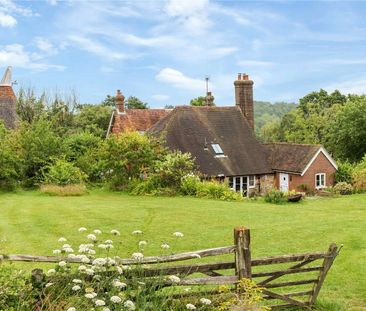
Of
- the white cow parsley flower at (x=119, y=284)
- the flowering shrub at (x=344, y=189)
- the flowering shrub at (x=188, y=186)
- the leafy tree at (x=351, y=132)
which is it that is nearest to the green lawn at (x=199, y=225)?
the flowering shrub at (x=188, y=186)

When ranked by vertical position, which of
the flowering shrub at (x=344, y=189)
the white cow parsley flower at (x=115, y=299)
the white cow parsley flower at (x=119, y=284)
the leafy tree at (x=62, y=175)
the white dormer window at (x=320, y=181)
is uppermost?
the leafy tree at (x=62, y=175)

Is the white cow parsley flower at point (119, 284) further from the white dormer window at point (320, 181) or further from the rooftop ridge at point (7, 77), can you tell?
the rooftop ridge at point (7, 77)

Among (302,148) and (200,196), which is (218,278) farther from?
(302,148)

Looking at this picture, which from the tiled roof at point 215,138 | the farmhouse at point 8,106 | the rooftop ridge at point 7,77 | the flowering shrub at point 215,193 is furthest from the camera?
the rooftop ridge at point 7,77

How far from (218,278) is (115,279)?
1.87 meters

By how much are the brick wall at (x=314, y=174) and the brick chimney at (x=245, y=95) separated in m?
6.09

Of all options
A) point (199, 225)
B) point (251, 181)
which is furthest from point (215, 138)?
point (199, 225)

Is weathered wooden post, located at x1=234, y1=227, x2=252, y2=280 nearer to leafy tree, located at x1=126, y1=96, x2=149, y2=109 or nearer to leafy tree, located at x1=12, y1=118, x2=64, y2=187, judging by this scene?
leafy tree, located at x1=12, y1=118, x2=64, y2=187

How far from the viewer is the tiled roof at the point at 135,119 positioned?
41.5 metres

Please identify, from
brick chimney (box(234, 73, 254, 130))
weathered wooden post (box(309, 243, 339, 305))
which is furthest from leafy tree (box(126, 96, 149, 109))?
weathered wooden post (box(309, 243, 339, 305))

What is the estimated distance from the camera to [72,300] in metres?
6.16

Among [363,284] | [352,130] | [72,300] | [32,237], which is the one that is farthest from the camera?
[352,130]

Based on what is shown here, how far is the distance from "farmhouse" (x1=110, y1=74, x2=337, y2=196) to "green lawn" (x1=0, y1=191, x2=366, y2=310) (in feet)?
32.5

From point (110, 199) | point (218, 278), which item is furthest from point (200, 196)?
point (218, 278)
